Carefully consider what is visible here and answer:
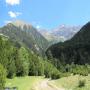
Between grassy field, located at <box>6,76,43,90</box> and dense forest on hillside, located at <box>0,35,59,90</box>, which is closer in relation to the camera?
grassy field, located at <box>6,76,43,90</box>

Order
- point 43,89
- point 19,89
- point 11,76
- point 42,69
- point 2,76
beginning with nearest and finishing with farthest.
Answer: point 2,76 → point 19,89 → point 43,89 → point 11,76 → point 42,69

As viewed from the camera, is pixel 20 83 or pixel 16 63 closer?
pixel 20 83

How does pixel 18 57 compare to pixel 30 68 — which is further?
pixel 30 68

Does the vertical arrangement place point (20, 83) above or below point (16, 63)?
below

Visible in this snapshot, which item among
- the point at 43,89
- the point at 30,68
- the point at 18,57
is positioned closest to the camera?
the point at 43,89

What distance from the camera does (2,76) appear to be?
63.6 m

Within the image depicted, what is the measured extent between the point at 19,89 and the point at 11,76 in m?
36.7

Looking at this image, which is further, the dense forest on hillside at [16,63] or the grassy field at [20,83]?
the dense forest on hillside at [16,63]

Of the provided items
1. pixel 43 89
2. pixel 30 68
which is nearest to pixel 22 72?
pixel 30 68

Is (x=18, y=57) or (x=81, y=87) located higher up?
(x=18, y=57)

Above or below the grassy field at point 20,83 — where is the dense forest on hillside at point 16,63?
above

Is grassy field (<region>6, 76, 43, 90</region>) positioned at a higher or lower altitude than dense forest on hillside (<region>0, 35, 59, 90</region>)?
lower

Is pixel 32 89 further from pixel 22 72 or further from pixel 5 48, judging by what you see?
pixel 22 72

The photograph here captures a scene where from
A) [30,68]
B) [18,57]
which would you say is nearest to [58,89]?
[18,57]
